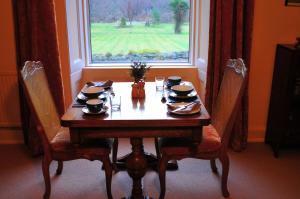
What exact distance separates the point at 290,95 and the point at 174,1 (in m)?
1.61

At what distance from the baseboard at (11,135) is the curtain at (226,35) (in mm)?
2027

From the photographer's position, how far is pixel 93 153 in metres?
2.34

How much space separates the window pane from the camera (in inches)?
145

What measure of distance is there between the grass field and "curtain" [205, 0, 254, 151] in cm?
72

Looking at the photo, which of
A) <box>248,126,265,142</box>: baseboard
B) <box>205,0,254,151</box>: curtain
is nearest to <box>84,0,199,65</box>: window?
<box>205,0,254,151</box>: curtain

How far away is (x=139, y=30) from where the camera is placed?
12.4 ft

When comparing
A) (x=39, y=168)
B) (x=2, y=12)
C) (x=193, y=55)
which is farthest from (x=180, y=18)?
(x=39, y=168)

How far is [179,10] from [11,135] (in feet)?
7.50

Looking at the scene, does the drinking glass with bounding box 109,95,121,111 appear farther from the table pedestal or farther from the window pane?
the window pane

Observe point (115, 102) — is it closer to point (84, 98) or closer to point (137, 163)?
point (84, 98)

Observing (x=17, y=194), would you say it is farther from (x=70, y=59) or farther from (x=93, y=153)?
(x=70, y=59)

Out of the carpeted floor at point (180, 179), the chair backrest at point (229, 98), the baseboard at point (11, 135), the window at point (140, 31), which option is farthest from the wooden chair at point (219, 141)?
the baseboard at point (11, 135)

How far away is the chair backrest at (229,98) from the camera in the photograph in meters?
2.32

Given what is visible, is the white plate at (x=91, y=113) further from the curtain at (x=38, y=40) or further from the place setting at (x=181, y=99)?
the curtain at (x=38, y=40)
